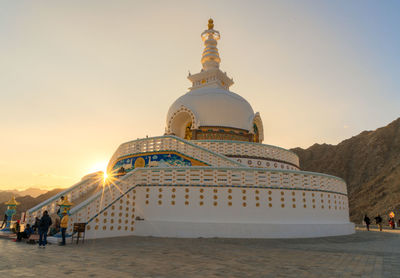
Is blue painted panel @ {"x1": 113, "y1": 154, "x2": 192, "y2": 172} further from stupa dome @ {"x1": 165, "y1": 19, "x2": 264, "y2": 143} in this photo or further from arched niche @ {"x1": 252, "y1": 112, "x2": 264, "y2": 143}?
arched niche @ {"x1": 252, "y1": 112, "x2": 264, "y2": 143}

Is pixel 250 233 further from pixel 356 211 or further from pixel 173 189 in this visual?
pixel 356 211

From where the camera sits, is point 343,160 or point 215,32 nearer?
point 215,32

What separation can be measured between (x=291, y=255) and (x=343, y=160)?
6591 centimetres

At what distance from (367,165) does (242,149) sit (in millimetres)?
51692

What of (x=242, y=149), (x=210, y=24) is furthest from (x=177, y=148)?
(x=210, y=24)

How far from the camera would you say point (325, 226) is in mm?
14484

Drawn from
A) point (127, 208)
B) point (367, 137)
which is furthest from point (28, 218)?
point (367, 137)

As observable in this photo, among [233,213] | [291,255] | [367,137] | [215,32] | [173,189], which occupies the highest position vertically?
[215,32]

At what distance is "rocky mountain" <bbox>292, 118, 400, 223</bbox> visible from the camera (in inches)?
1741

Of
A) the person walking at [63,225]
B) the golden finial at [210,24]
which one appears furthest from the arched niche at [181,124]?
the person walking at [63,225]

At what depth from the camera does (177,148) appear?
1750 cm

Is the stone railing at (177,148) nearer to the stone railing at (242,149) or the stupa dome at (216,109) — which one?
the stone railing at (242,149)

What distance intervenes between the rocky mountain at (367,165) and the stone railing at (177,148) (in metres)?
32.7

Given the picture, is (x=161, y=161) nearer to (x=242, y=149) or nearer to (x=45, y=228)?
(x=242, y=149)
